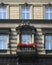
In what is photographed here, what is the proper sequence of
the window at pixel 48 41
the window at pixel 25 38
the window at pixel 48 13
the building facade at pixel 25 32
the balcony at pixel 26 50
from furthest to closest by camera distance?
the window at pixel 48 13, the window at pixel 48 41, the window at pixel 25 38, the building facade at pixel 25 32, the balcony at pixel 26 50

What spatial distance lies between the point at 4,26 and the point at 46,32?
3925mm

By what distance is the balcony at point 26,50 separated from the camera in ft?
124

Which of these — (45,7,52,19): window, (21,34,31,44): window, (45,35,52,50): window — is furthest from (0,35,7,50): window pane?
(45,7,52,19): window

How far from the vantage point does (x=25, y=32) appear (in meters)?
39.1

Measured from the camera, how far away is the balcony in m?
37.9

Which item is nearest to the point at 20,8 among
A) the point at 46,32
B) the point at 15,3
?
the point at 15,3

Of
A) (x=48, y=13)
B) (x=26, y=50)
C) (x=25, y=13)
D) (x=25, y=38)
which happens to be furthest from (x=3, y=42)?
(x=48, y=13)

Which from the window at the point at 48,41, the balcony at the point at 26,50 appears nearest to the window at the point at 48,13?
the window at the point at 48,41

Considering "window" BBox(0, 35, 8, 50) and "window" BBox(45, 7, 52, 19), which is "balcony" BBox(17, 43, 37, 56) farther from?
"window" BBox(45, 7, 52, 19)

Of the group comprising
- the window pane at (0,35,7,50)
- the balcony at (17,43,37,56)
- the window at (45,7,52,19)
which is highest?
the window at (45,7,52,19)

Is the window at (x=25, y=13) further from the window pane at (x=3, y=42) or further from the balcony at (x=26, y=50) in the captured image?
the balcony at (x=26, y=50)

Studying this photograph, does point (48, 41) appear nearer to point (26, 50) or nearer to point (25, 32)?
point (25, 32)

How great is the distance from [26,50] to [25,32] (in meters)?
1.99

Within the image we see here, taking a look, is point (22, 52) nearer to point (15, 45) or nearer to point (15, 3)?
point (15, 45)
